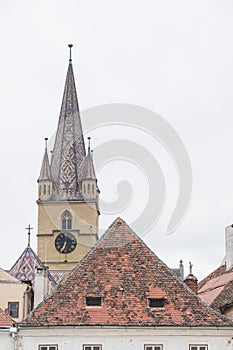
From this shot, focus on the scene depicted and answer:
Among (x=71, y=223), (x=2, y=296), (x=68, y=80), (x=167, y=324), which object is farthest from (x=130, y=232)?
(x=68, y=80)

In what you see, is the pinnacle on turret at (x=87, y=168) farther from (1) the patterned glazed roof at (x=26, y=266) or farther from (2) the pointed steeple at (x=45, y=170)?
(1) the patterned glazed roof at (x=26, y=266)

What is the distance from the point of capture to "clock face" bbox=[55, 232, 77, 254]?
106m

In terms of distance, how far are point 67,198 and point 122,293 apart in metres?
74.9

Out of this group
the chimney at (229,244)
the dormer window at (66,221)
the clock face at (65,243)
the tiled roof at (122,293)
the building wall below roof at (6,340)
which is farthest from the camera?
the dormer window at (66,221)

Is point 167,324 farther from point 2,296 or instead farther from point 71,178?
point 71,178

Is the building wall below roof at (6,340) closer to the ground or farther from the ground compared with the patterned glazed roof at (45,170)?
closer to the ground

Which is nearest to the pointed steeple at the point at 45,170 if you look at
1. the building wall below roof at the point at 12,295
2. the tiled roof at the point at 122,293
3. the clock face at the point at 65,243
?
the clock face at the point at 65,243

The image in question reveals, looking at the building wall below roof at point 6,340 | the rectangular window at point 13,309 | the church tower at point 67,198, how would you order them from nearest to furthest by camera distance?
1. the building wall below roof at point 6,340
2. the rectangular window at point 13,309
3. the church tower at point 67,198

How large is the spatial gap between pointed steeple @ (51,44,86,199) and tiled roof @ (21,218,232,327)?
240ft

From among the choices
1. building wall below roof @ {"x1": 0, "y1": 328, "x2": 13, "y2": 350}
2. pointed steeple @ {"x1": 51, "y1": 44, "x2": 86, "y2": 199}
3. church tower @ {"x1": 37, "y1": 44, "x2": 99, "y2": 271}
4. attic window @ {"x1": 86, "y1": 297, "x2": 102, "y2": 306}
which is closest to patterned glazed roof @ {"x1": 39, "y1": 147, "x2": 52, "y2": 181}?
church tower @ {"x1": 37, "y1": 44, "x2": 99, "y2": 271}

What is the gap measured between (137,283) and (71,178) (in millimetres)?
76403

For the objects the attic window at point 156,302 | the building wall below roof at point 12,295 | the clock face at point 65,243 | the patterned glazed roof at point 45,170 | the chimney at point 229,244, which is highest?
the patterned glazed roof at point 45,170

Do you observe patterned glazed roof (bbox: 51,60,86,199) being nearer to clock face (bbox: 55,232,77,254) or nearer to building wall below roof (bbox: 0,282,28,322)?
clock face (bbox: 55,232,77,254)

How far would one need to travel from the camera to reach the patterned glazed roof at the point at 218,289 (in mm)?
40031
